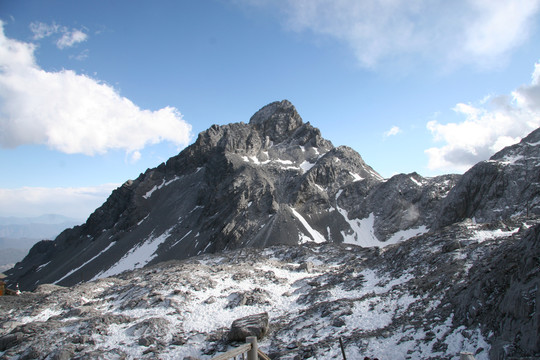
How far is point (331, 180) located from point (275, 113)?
57.7 meters

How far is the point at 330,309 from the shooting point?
2300 centimetres

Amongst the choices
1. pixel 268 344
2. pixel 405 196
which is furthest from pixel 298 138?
pixel 268 344

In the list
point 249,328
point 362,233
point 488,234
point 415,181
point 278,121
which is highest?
point 278,121

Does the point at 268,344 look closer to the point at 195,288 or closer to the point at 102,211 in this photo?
the point at 195,288

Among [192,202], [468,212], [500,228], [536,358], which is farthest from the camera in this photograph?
[192,202]

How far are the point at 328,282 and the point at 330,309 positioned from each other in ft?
36.3

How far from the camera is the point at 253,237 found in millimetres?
95938

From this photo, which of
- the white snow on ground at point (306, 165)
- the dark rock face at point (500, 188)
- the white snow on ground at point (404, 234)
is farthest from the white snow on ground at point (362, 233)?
the white snow on ground at point (306, 165)

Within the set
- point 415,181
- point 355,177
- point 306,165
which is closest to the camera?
point 415,181

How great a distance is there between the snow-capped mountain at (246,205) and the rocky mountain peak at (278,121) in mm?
526

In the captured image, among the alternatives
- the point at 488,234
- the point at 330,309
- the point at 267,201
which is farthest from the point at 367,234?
the point at 330,309

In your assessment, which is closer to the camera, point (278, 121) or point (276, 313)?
point (276, 313)

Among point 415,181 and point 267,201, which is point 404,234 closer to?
point 415,181

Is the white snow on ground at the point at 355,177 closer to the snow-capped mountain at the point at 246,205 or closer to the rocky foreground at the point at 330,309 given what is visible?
the snow-capped mountain at the point at 246,205
